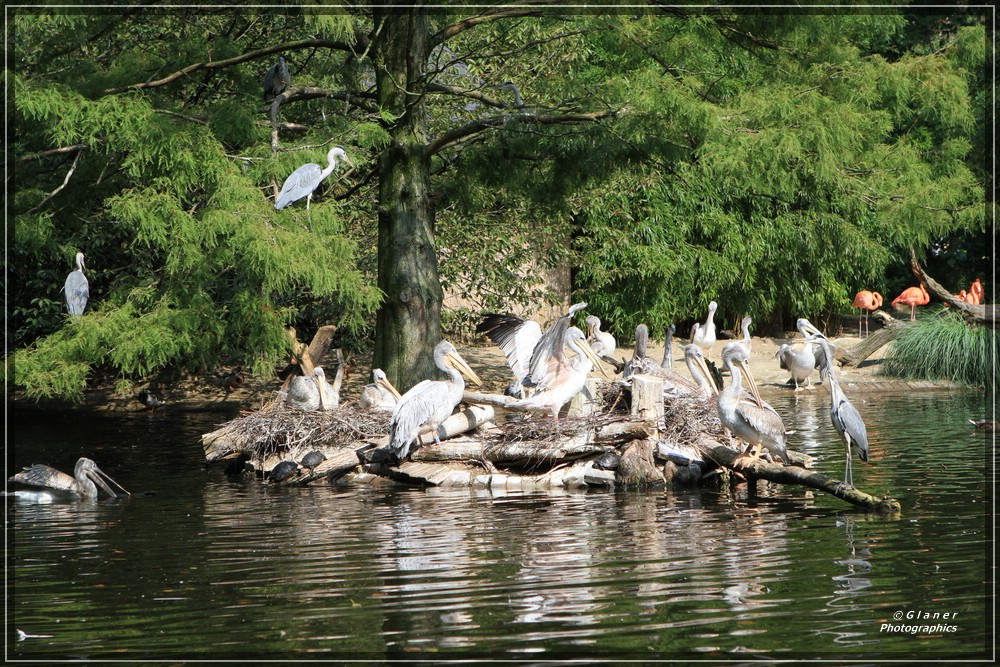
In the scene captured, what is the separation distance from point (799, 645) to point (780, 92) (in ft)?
25.5

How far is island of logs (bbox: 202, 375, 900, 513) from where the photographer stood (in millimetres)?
9516

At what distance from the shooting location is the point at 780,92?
1155cm

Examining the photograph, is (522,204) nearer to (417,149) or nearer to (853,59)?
(417,149)

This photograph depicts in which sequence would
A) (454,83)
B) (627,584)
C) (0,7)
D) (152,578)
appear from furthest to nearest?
(454,83)
(0,7)
(152,578)
(627,584)

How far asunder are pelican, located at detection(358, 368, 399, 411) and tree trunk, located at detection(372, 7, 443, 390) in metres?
0.70

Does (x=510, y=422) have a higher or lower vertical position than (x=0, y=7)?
lower

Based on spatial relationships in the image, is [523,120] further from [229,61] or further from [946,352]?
[946,352]

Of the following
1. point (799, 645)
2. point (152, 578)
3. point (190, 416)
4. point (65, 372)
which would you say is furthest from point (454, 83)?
point (799, 645)

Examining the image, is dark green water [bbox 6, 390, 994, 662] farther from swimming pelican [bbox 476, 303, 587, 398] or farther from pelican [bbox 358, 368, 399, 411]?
swimming pelican [bbox 476, 303, 587, 398]

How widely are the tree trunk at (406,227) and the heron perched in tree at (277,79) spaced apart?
3.48 ft

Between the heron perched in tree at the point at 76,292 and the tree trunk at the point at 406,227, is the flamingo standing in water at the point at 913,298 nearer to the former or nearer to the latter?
the tree trunk at the point at 406,227

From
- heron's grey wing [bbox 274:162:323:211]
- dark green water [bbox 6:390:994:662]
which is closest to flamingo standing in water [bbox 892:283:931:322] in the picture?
dark green water [bbox 6:390:994:662]

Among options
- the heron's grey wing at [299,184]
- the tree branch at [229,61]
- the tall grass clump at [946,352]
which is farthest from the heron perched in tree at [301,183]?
the tall grass clump at [946,352]

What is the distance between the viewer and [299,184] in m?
10.7
